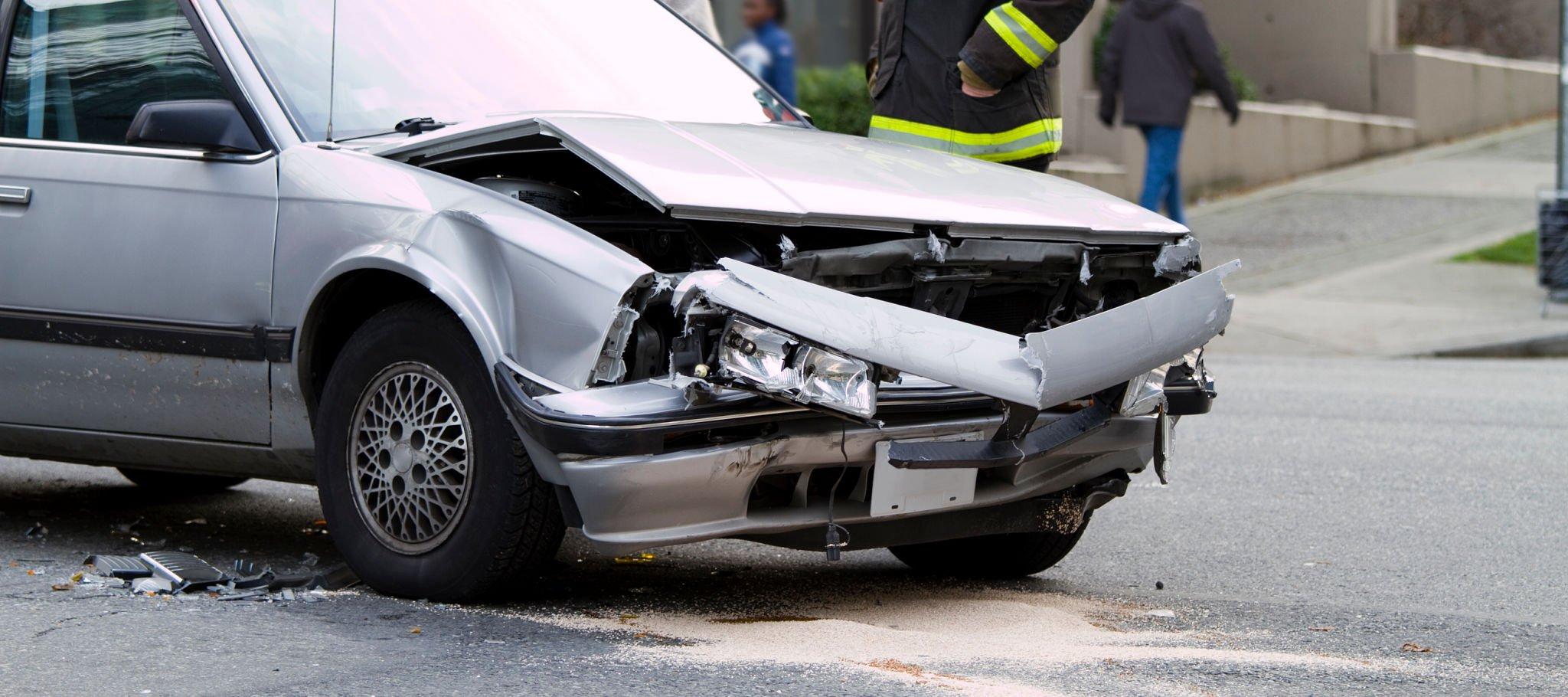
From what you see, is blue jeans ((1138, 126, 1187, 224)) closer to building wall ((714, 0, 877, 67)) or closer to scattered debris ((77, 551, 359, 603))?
building wall ((714, 0, 877, 67))

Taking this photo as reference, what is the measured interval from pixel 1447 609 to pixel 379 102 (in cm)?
294

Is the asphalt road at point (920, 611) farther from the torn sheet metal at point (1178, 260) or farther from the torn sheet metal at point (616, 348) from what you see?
the torn sheet metal at point (1178, 260)

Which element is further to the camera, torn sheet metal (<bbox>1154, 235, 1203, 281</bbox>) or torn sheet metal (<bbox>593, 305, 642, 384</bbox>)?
torn sheet metal (<bbox>1154, 235, 1203, 281</bbox>)

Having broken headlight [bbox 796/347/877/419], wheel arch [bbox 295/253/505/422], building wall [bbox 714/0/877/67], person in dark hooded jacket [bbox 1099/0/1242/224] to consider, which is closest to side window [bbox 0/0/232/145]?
wheel arch [bbox 295/253/505/422]

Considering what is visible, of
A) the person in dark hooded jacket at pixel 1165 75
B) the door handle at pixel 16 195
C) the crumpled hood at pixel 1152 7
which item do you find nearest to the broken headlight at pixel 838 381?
the door handle at pixel 16 195

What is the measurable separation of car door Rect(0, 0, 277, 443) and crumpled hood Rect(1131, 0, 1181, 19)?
9004 mm

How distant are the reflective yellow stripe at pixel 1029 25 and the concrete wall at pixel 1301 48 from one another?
48.1 ft

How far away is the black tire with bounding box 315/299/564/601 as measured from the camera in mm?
4105

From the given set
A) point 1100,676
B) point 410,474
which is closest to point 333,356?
point 410,474

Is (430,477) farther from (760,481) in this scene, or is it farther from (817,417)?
(817,417)

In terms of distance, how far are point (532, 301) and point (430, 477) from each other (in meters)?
0.50

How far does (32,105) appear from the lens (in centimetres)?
520

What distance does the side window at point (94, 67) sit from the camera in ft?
16.2

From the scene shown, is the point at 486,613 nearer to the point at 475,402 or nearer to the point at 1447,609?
the point at 475,402
